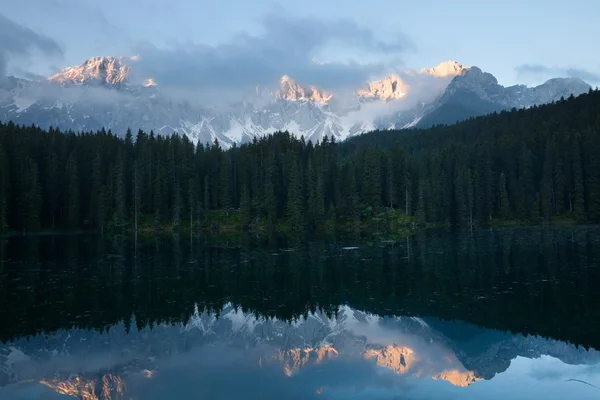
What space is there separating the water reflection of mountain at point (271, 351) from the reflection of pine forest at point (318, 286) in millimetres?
1877

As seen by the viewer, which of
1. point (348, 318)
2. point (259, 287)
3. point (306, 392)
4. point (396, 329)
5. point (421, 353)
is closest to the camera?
point (306, 392)

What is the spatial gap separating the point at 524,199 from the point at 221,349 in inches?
4574

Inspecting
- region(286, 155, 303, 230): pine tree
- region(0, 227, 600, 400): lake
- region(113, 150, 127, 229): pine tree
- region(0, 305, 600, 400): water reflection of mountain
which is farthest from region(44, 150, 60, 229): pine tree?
region(0, 305, 600, 400): water reflection of mountain

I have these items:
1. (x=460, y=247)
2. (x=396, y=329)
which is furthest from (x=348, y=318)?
(x=460, y=247)

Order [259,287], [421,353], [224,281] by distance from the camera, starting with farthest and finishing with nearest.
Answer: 1. [224,281]
2. [259,287]
3. [421,353]

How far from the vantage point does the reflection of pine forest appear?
27.4 m

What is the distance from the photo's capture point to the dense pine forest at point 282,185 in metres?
114

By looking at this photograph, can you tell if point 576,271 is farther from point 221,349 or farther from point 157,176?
point 157,176

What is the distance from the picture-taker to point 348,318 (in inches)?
1120

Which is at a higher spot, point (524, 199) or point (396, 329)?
point (524, 199)

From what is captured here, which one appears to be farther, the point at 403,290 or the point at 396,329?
the point at 403,290

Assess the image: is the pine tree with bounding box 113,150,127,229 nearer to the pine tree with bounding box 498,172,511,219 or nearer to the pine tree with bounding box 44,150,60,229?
the pine tree with bounding box 44,150,60,229

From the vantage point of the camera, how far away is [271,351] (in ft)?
73.9

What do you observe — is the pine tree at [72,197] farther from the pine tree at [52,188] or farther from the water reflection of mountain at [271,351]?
the water reflection of mountain at [271,351]
